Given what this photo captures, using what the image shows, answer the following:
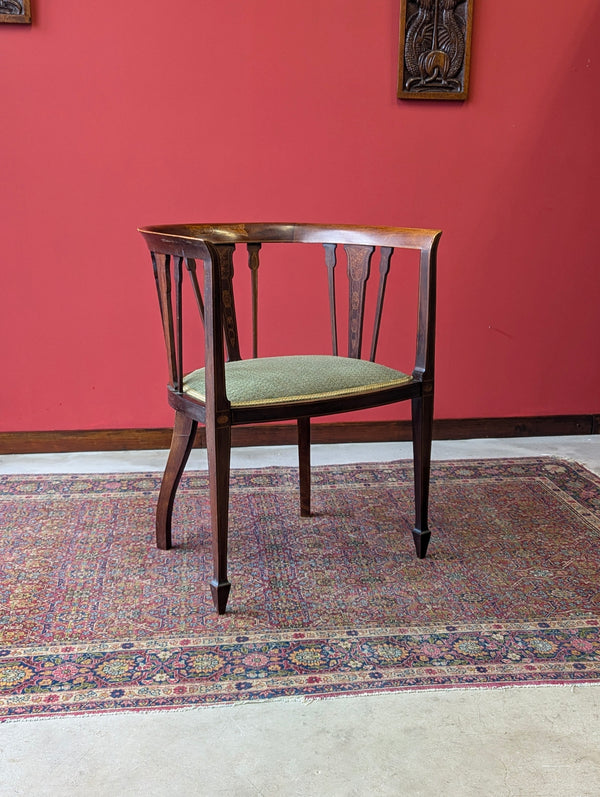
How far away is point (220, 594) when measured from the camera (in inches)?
76.9

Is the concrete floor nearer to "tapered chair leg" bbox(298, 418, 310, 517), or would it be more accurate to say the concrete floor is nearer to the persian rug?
the persian rug

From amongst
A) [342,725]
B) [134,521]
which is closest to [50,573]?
[134,521]

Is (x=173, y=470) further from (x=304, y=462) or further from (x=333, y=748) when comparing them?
(x=333, y=748)

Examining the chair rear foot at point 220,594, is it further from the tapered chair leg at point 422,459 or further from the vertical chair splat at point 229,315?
the vertical chair splat at point 229,315

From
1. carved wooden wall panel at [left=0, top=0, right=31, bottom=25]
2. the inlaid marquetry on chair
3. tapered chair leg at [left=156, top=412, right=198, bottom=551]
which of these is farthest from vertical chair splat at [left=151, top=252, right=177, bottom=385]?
carved wooden wall panel at [left=0, top=0, right=31, bottom=25]

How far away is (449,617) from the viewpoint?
196cm

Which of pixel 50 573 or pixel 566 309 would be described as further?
pixel 566 309

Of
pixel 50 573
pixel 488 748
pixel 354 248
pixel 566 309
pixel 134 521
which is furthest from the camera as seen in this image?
pixel 566 309

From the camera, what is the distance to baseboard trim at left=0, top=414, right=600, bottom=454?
3.11 metres

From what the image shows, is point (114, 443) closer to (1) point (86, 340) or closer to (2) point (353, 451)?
(1) point (86, 340)

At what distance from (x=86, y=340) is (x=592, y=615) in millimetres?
1930

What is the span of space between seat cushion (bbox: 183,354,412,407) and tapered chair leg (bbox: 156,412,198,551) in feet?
0.44

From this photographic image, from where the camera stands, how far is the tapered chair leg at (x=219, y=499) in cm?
188

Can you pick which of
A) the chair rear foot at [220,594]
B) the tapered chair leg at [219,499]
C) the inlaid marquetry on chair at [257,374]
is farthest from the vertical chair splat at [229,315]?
the chair rear foot at [220,594]
